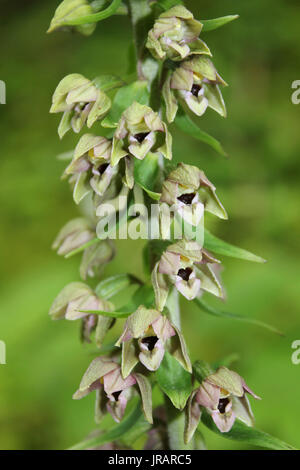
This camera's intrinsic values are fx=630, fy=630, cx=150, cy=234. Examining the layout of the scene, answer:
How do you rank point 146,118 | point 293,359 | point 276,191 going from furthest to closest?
1. point 276,191
2. point 293,359
3. point 146,118

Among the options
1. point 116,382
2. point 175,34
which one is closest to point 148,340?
point 116,382

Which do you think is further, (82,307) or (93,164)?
(82,307)

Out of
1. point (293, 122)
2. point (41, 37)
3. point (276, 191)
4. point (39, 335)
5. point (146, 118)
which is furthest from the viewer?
point (41, 37)

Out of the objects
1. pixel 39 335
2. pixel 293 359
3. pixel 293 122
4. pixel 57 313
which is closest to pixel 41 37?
pixel 293 122

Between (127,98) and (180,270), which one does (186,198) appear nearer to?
(180,270)

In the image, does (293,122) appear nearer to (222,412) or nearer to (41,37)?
(41,37)

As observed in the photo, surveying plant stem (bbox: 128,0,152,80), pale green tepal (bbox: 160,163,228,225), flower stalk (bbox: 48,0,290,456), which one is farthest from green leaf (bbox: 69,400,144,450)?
plant stem (bbox: 128,0,152,80)
